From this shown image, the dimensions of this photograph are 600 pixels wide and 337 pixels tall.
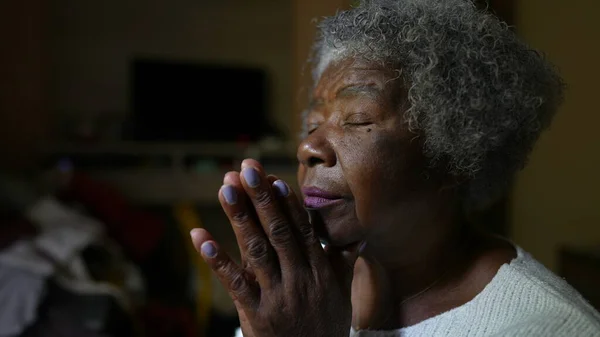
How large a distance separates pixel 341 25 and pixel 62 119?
3.83 meters

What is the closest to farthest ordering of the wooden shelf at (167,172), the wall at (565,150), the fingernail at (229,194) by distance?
the fingernail at (229,194), the wall at (565,150), the wooden shelf at (167,172)

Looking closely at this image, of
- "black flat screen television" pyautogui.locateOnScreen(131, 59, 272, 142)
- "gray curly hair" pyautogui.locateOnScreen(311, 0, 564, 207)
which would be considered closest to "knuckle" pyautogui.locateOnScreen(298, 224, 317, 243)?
"gray curly hair" pyautogui.locateOnScreen(311, 0, 564, 207)

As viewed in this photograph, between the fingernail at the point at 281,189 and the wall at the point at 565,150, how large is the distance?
1.27 meters

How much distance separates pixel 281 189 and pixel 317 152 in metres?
0.11

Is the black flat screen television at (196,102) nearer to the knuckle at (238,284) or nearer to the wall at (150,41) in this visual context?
the wall at (150,41)

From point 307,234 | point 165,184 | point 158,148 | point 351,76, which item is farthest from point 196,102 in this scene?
point 307,234

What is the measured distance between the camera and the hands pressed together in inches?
27.7

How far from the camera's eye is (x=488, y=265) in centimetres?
88

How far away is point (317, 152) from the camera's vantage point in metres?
0.81

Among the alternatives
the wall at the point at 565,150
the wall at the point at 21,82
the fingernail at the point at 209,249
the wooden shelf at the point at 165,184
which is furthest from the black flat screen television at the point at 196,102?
the fingernail at the point at 209,249

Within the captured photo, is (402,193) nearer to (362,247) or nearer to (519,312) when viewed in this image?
(362,247)

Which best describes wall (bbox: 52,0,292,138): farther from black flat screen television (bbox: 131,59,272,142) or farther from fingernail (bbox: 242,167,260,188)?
fingernail (bbox: 242,167,260,188)

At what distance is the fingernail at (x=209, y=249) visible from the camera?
0.72 meters

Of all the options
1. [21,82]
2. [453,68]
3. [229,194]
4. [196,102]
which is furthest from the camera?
[196,102]
